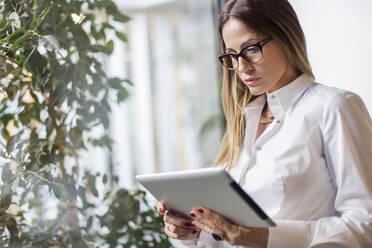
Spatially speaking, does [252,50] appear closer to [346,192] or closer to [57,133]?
[346,192]

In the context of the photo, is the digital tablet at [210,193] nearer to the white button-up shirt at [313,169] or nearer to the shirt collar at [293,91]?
the white button-up shirt at [313,169]

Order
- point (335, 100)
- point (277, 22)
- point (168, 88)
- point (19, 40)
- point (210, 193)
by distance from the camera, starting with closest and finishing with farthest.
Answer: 1. point (210, 193)
2. point (335, 100)
3. point (277, 22)
4. point (19, 40)
5. point (168, 88)

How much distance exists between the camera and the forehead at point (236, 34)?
4.22ft

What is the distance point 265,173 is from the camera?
128cm

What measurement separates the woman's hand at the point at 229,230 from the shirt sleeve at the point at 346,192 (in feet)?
0.09

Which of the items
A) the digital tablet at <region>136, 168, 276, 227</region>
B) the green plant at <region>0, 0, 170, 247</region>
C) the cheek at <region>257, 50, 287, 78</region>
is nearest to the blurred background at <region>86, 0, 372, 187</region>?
the green plant at <region>0, 0, 170, 247</region>

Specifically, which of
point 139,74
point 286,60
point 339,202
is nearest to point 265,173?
point 339,202

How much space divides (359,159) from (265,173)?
26cm

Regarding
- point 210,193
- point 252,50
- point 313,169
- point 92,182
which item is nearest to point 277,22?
point 252,50

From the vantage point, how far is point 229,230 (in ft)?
3.64

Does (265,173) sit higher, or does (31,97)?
(31,97)

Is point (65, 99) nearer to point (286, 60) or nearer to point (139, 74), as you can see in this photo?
point (286, 60)

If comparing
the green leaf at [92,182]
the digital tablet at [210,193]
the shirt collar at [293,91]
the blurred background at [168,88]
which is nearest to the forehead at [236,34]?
the shirt collar at [293,91]

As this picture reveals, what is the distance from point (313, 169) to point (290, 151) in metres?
0.08
